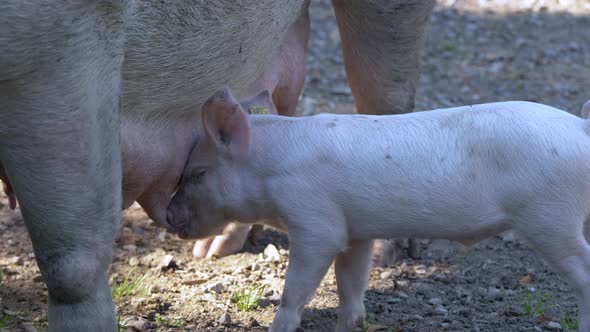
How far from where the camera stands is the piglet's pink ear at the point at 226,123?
2.64 m

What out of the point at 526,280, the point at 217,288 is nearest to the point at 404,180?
the point at 217,288

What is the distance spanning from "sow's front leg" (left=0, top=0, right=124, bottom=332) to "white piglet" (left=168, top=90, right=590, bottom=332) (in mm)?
383

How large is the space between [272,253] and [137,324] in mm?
843

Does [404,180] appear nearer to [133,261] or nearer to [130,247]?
[133,261]

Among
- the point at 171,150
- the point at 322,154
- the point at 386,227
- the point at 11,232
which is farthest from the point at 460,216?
the point at 11,232

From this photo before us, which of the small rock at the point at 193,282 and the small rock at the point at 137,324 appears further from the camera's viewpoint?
the small rock at the point at 193,282

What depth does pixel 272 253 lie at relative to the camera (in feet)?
12.1

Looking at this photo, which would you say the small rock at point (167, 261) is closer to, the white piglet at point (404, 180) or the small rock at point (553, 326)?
the white piglet at point (404, 180)

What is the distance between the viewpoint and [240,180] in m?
2.72

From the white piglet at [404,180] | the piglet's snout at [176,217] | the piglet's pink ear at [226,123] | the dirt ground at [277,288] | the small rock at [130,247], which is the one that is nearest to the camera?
the white piglet at [404,180]

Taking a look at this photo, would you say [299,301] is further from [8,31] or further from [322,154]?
[8,31]

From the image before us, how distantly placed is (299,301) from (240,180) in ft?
1.21

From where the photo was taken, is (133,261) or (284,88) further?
(284,88)

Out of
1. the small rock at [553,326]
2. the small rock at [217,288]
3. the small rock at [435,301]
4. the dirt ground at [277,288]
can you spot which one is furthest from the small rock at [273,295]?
the small rock at [553,326]
